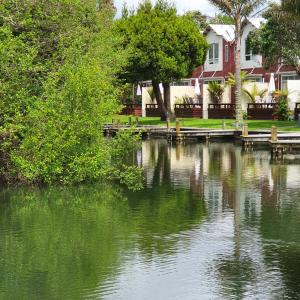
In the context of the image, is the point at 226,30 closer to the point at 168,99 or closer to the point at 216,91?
the point at 216,91

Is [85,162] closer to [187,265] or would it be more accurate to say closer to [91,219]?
[91,219]

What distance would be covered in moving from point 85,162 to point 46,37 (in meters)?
5.64

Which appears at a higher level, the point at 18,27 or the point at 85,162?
the point at 18,27

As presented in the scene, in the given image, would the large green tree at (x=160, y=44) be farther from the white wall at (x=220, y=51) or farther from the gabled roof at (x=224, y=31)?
the white wall at (x=220, y=51)

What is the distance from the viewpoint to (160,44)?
194 feet

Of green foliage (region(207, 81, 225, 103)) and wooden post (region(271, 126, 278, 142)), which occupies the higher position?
green foliage (region(207, 81, 225, 103))

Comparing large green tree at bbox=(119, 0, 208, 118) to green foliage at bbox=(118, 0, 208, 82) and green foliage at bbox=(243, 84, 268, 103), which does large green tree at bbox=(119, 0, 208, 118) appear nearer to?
green foliage at bbox=(118, 0, 208, 82)

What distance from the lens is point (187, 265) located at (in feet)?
49.1

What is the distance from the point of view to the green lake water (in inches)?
534

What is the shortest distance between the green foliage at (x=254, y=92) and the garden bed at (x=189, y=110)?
5.13 metres

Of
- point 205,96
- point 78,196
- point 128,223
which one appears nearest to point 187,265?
point 128,223

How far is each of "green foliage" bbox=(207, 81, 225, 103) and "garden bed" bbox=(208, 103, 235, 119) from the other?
0.75 meters

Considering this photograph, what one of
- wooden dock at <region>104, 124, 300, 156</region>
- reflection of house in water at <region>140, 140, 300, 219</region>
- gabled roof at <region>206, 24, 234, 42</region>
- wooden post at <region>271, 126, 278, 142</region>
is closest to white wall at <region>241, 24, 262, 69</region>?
gabled roof at <region>206, 24, 234, 42</region>

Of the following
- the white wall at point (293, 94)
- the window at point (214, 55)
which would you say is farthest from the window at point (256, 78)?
the white wall at point (293, 94)
